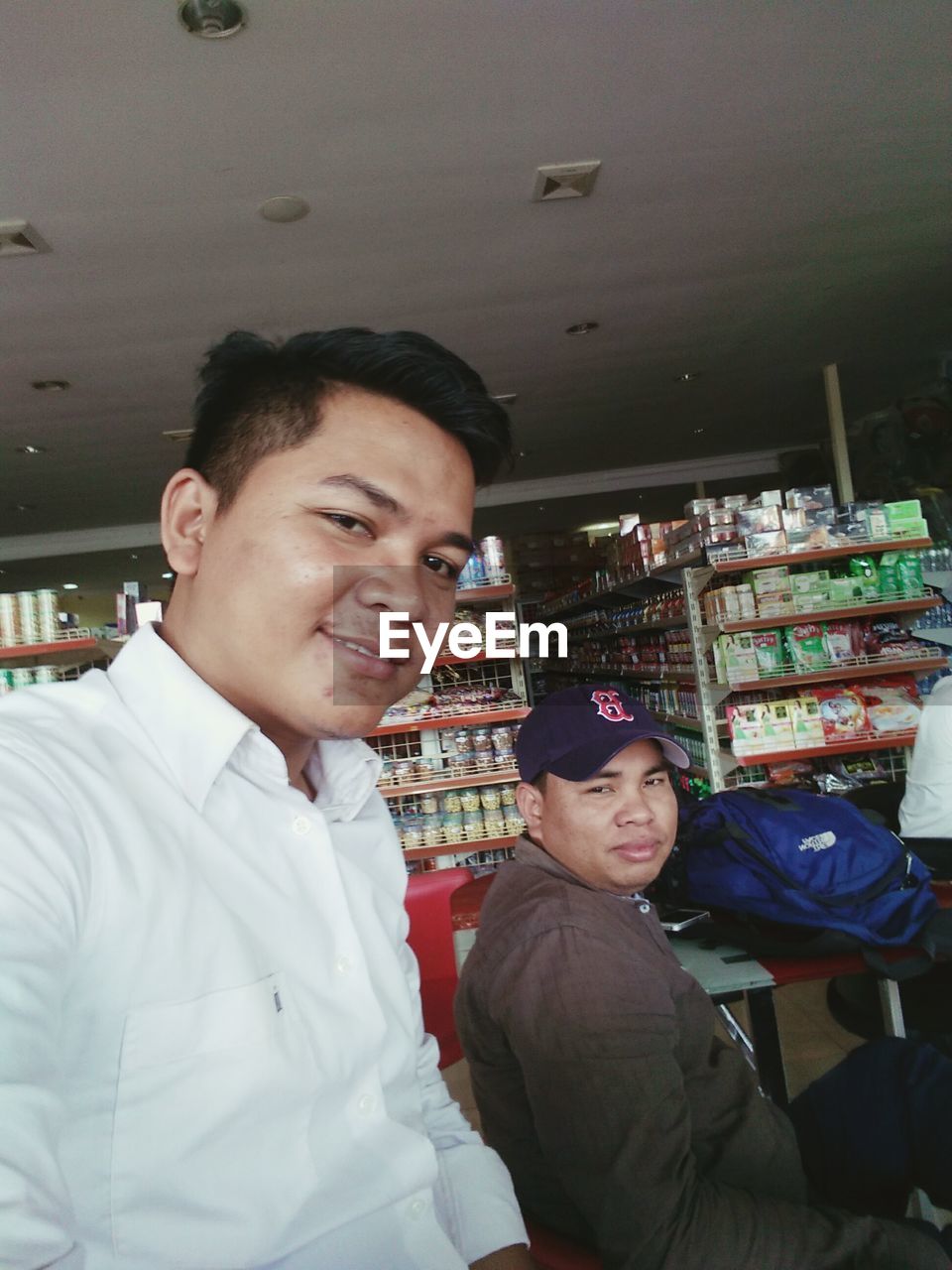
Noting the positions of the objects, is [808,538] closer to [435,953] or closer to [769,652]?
[769,652]

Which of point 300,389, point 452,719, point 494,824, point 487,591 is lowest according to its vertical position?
point 494,824

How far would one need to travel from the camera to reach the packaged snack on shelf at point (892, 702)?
13.2ft

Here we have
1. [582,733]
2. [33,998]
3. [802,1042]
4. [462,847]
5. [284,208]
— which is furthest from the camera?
[462,847]

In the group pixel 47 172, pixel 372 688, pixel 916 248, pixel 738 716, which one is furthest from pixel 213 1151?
pixel 916 248

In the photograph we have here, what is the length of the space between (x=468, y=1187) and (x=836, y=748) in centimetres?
356

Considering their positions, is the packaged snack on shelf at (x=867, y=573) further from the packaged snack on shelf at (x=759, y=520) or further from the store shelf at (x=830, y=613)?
the packaged snack on shelf at (x=759, y=520)

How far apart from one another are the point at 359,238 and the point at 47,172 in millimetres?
1201

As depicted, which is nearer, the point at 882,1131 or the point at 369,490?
the point at 369,490

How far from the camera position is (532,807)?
5.00 ft

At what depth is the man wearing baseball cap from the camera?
981mm

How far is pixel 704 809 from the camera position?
2096 millimetres

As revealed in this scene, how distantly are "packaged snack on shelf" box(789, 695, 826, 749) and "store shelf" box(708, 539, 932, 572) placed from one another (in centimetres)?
78

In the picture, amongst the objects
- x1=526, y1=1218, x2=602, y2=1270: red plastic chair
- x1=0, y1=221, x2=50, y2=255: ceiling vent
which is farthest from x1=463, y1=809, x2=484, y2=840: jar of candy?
x1=0, y1=221, x2=50, y2=255: ceiling vent

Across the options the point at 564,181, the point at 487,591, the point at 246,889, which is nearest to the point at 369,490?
the point at 246,889
